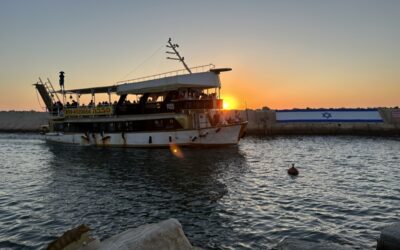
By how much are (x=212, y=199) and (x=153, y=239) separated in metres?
11.2

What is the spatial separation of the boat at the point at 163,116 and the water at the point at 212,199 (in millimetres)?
10089

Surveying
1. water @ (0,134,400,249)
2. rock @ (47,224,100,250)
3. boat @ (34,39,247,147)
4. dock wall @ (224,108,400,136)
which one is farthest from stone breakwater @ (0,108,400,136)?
rock @ (47,224,100,250)

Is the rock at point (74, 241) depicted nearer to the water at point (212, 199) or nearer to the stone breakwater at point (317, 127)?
the water at point (212, 199)

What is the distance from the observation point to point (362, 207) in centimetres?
1691

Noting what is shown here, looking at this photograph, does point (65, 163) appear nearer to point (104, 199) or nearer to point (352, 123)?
point (104, 199)

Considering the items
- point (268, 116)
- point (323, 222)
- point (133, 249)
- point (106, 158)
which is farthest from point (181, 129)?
point (268, 116)

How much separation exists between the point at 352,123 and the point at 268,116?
18.1 m

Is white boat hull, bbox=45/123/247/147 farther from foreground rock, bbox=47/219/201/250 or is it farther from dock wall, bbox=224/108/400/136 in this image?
foreground rock, bbox=47/219/201/250

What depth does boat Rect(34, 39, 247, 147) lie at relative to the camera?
43.2 metres

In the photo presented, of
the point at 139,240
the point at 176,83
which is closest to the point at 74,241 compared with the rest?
the point at 139,240

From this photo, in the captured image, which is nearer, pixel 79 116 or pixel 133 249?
pixel 133 249

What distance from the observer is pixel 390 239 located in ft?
31.3

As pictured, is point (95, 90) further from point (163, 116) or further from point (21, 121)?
point (21, 121)

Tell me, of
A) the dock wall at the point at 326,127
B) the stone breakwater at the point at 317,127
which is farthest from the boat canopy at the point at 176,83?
the dock wall at the point at 326,127
